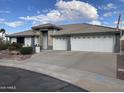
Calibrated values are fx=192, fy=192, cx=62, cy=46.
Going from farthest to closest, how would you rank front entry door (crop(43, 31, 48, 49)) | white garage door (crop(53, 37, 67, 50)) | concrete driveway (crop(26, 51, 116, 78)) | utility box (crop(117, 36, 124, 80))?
front entry door (crop(43, 31, 48, 49))
white garage door (crop(53, 37, 67, 50))
concrete driveway (crop(26, 51, 116, 78))
utility box (crop(117, 36, 124, 80))

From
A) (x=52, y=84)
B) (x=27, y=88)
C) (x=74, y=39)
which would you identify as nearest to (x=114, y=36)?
(x=74, y=39)

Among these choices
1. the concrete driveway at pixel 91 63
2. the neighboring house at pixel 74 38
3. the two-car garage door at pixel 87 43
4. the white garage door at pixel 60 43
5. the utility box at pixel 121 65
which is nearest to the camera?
the utility box at pixel 121 65

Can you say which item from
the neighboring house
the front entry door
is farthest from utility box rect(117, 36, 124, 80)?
the front entry door

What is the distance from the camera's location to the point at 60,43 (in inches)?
1115

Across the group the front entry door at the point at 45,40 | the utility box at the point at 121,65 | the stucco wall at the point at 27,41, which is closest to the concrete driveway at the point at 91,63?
the utility box at the point at 121,65

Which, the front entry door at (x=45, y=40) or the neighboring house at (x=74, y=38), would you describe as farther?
the front entry door at (x=45, y=40)

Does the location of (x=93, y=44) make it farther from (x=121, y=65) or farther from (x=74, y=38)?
(x=121, y=65)

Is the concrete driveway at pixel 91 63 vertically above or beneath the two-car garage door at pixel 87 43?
beneath

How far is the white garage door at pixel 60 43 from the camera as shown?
28000 millimetres

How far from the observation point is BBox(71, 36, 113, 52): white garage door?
76.2 feet

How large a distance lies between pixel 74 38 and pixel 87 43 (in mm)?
2270

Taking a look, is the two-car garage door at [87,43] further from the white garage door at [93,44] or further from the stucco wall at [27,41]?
the stucco wall at [27,41]

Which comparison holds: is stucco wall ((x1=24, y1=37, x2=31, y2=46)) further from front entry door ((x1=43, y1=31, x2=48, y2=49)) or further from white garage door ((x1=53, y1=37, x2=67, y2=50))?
white garage door ((x1=53, y1=37, x2=67, y2=50))

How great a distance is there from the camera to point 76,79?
445 inches
